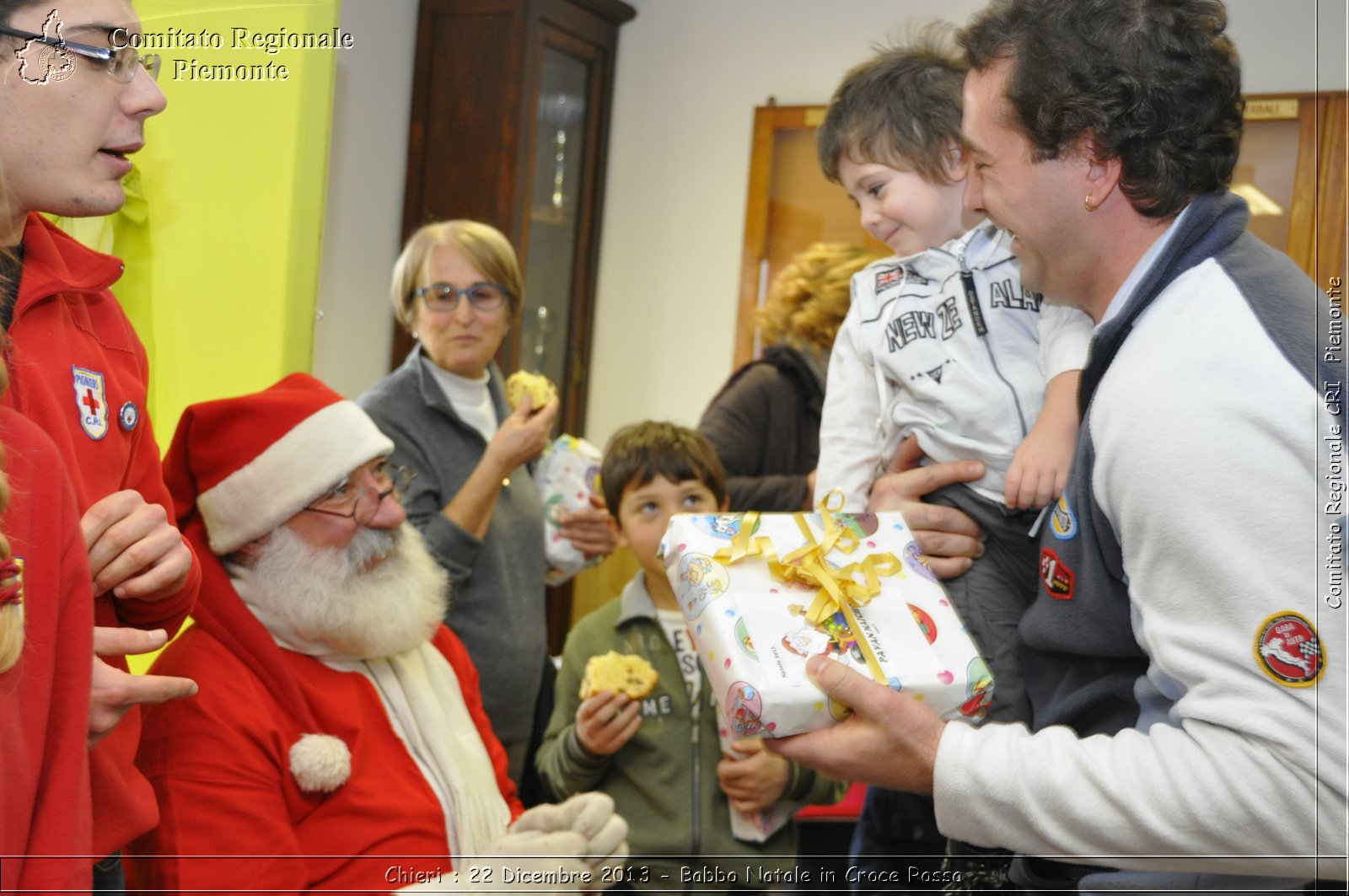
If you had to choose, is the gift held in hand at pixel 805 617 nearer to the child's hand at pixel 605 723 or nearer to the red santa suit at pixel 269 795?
the red santa suit at pixel 269 795

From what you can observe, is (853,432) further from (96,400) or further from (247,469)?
(96,400)

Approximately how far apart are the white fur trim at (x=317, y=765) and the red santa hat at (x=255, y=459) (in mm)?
424

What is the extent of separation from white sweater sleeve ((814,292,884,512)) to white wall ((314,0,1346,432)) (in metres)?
1.35

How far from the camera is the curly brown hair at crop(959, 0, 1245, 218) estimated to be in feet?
4.51

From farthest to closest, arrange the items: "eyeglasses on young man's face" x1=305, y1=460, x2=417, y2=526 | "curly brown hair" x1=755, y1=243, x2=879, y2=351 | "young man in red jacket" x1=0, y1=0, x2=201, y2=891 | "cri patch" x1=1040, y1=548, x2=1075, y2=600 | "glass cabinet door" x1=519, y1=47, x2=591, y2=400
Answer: "glass cabinet door" x1=519, y1=47, x2=591, y2=400 < "curly brown hair" x1=755, y1=243, x2=879, y2=351 < "eyeglasses on young man's face" x1=305, y1=460, x2=417, y2=526 < "cri patch" x1=1040, y1=548, x2=1075, y2=600 < "young man in red jacket" x1=0, y1=0, x2=201, y2=891

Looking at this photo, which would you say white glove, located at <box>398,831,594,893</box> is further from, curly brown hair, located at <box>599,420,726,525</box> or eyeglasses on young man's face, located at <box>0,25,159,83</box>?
eyeglasses on young man's face, located at <box>0,25,159,83</box>

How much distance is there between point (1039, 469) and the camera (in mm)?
1688

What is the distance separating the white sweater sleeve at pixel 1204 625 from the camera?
1.16 meters

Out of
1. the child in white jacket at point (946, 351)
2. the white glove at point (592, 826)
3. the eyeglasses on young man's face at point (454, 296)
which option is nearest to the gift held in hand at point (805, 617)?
the child in white jacket at point (946, 351)

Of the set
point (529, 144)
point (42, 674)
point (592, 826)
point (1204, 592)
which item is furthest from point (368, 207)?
point (1204, 592)

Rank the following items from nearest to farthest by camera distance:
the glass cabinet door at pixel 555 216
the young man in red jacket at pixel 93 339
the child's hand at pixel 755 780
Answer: the young man in red jacket at pixel 93 339 → the child's hand at pixel 755 780 → the glass cabinet door at pixel 555 216

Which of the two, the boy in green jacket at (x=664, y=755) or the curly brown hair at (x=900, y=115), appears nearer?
the curly brown hair at (x=900, y=115)

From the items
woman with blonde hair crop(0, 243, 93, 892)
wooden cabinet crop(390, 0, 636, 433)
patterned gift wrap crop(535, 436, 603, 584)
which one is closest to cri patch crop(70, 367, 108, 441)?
woman with blonde hair crop(0, 243, 93, 892)

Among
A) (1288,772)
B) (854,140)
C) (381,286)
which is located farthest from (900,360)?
(381,286)
